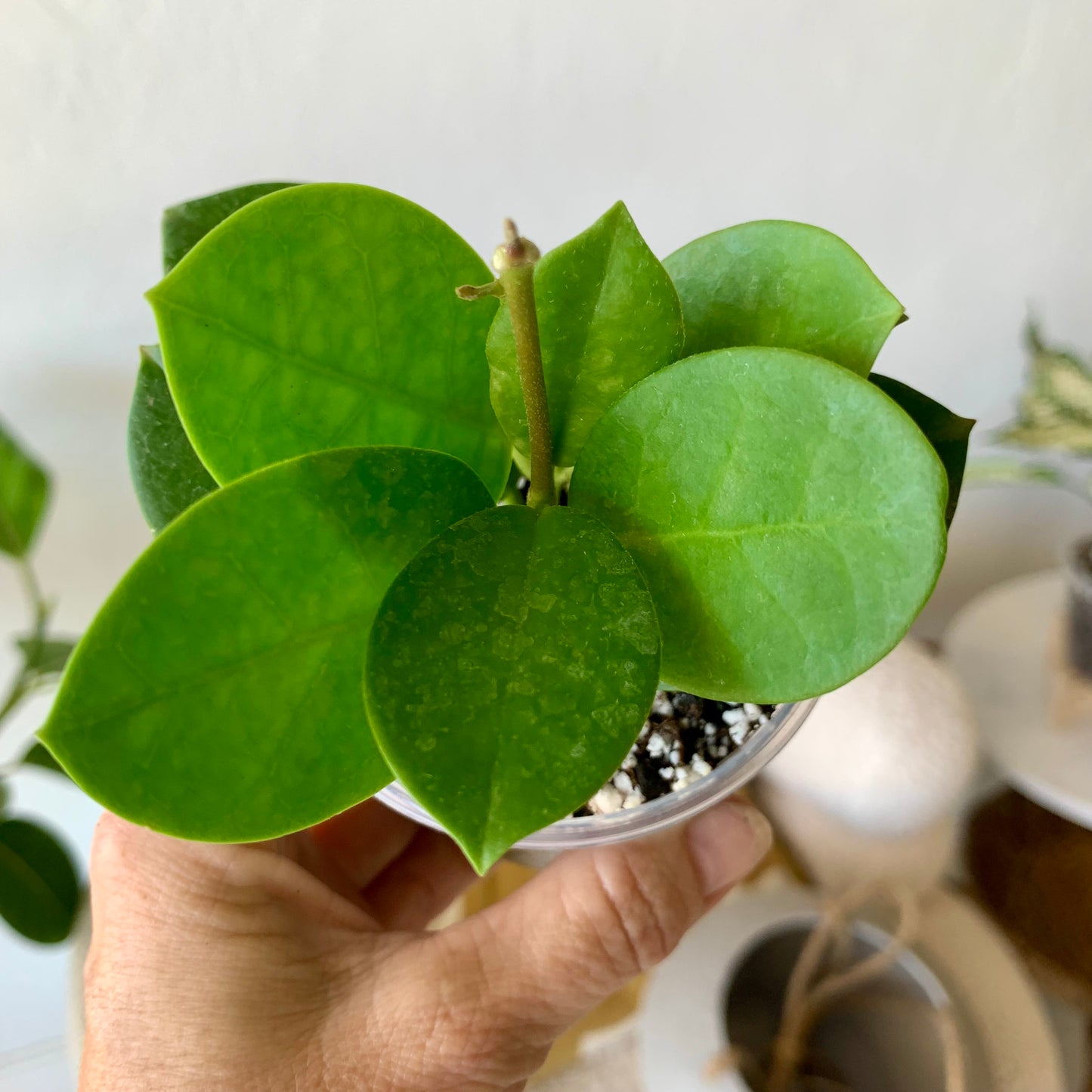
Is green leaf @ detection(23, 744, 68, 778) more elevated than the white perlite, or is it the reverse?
the white perlite

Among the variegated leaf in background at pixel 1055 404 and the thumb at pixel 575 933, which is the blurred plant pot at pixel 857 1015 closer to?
the thumb at pixel 575 933

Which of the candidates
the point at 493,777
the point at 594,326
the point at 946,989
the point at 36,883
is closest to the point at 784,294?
the point at 594,326

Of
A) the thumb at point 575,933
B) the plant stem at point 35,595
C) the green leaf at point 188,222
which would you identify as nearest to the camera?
the green leaf at point 188,222

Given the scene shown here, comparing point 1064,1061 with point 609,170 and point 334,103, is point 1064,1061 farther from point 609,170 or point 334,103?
point 334,103

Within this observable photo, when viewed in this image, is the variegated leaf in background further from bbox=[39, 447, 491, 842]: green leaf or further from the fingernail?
bbox=[39, 447, 491, 842]: green leaf

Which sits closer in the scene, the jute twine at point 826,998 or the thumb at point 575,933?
the thumb at point 575,933

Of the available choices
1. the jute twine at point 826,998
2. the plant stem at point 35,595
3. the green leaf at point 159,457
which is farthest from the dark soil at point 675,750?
the plant stem at point 35,595

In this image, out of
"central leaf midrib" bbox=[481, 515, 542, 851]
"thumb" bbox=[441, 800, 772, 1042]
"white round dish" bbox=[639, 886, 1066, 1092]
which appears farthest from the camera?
"white round dish" bbox=[639, 886, 1066, 1092]

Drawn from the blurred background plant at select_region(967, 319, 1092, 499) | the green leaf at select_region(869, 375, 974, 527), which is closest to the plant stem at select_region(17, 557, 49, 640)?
the green leaf at select_region(869, 375, 974, 527)
